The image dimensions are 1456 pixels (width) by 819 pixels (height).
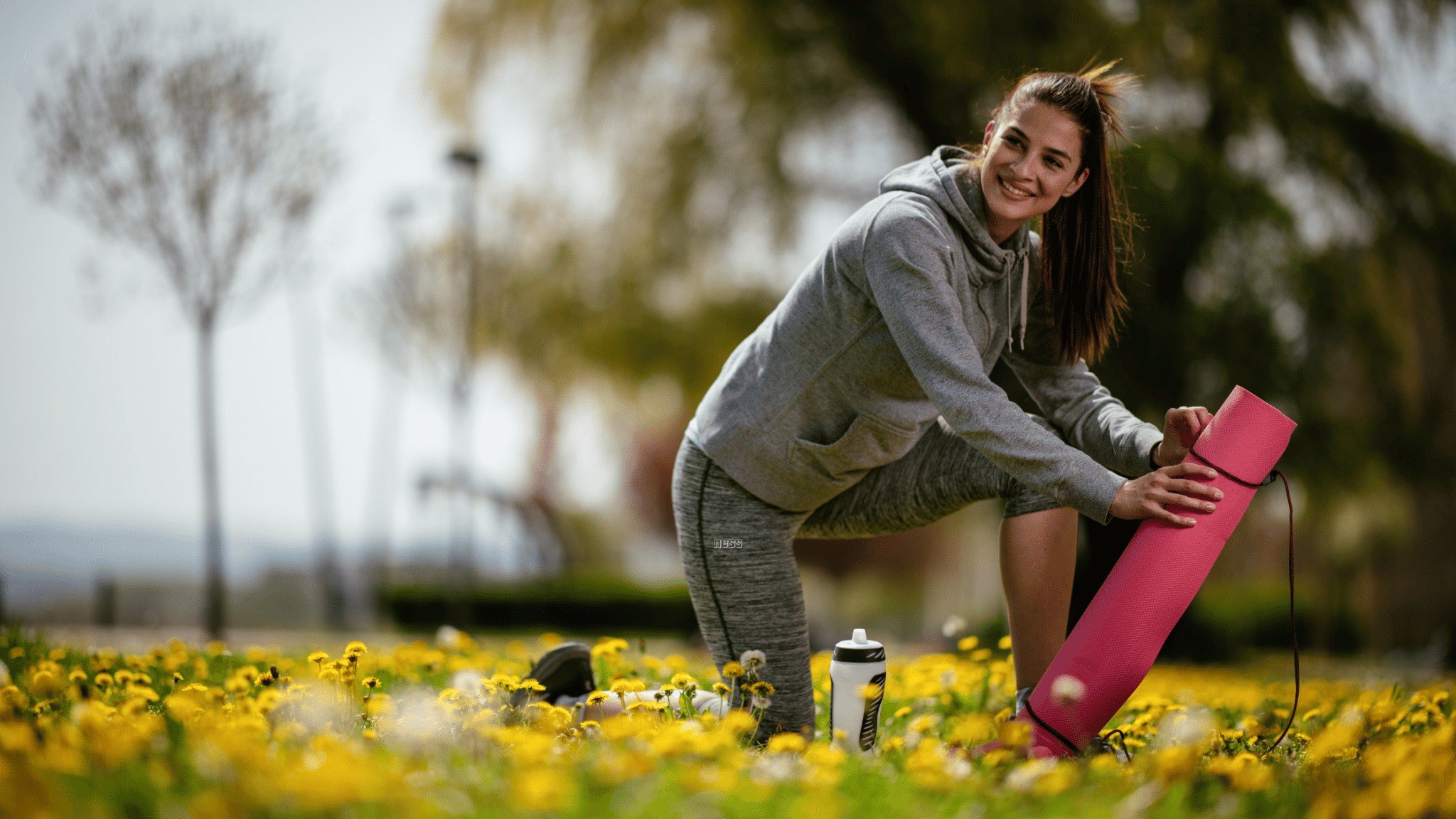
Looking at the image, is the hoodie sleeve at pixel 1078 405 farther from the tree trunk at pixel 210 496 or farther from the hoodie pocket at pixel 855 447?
the tree trunk at pixel 210 496

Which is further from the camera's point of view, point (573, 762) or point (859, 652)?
point (859, 652)

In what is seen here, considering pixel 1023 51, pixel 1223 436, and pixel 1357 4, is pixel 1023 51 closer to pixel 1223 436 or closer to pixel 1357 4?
pixel 1357 4

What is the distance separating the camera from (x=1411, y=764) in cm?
182

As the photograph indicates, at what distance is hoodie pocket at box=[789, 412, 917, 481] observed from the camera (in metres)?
2.68

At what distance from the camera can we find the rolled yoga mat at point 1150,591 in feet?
7.74

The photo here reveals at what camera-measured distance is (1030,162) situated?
255 cm

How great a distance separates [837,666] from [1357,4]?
9.40 m

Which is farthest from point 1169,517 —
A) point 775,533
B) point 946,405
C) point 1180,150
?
point 1180,150

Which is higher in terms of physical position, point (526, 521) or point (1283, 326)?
point (1283, 326)

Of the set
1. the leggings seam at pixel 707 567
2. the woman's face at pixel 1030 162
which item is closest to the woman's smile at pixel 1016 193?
the woman's face at pixel 1030 162

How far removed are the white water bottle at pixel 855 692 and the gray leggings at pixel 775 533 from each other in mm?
207

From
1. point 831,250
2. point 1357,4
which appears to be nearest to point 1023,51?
point 1357,4

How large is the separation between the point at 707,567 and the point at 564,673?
0.55m

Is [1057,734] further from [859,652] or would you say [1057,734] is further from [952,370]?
[952,370]
